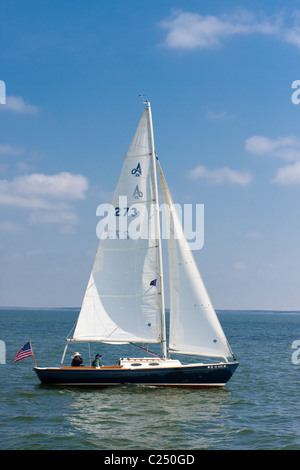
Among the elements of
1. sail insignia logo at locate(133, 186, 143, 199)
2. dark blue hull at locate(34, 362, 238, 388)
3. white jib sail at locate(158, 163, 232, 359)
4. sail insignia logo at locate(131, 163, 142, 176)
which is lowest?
dark blue hull at locate(34, 362, 238, 388)

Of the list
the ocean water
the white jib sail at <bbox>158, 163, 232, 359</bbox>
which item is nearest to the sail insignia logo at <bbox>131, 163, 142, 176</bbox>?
the white jib sail at <bbox>158, 163, 232, 359</bbox>

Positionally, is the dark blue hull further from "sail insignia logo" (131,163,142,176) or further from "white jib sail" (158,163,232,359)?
"sail insignia logo" (131,163,142,176)

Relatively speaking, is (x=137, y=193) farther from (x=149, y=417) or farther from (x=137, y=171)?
(x=149, y=417)

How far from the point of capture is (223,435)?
19109 millimetres

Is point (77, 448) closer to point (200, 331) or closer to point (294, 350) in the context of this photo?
point (200, 331)

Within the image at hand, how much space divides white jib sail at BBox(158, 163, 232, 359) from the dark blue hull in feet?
3.25

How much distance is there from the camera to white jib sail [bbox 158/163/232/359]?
26703mm

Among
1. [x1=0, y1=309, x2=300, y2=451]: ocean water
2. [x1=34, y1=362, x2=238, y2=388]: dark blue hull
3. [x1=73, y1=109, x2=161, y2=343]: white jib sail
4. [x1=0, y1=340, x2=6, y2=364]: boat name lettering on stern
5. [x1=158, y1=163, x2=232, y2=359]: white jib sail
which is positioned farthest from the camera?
[x1=0, y1=340, x2=6, y2=364]: boat name lettering on stern

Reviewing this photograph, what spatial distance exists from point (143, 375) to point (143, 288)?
5.11 meters

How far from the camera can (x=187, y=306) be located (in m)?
27.3

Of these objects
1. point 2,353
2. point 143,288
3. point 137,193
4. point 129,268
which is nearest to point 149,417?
point 143,288

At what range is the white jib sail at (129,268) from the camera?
27.4m

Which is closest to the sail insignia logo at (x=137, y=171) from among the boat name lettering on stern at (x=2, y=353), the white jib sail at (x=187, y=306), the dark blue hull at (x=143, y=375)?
the white jib sail at (x=187, y=306)
